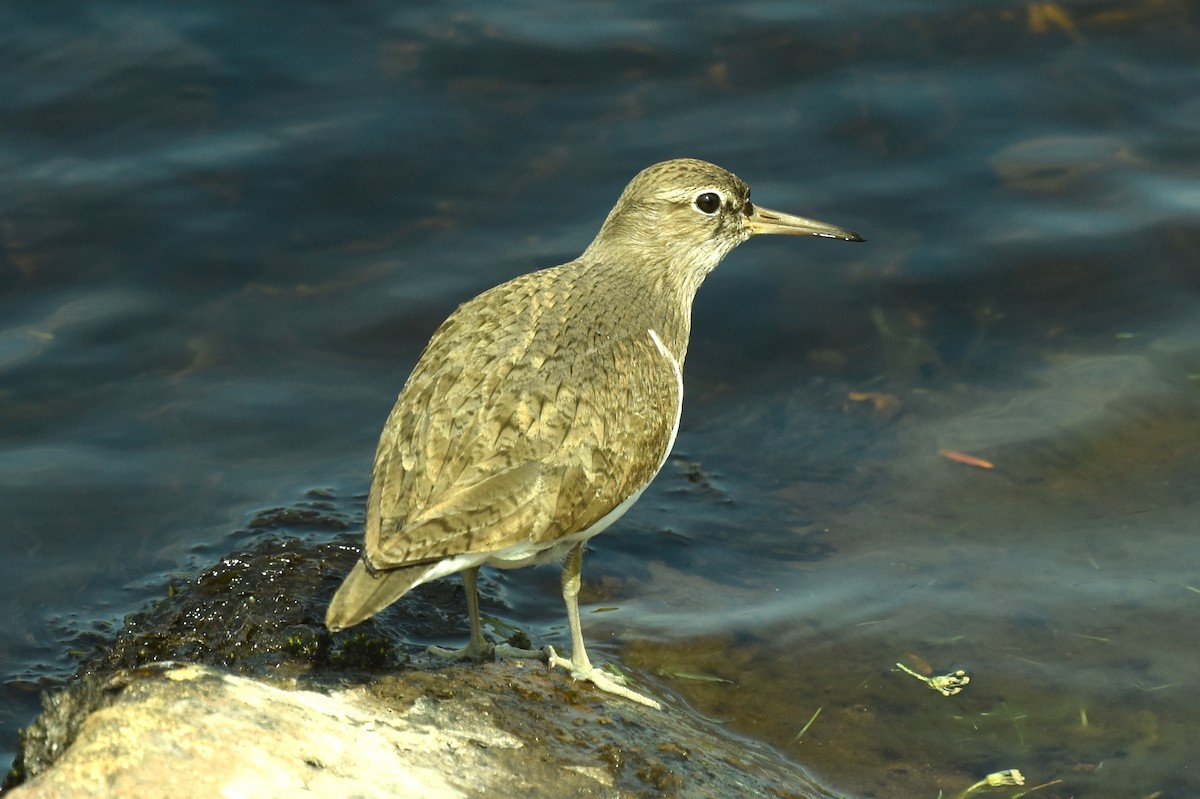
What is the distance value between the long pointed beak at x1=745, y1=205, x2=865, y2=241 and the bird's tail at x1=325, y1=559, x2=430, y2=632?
133 inches

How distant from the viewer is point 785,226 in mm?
7734

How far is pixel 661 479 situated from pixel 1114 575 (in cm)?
256

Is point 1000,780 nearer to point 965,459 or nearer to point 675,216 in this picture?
point 965,459

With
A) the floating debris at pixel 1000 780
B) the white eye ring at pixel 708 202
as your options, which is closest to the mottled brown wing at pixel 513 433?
the white eye ring at pixel 708 202

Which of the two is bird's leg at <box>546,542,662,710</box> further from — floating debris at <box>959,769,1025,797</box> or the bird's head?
the bird's head

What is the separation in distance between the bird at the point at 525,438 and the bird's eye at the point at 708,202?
1.92 ft

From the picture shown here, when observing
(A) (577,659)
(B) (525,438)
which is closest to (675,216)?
(B) (525,438)

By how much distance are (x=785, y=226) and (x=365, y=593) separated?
3788 mm

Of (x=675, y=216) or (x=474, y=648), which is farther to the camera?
(x=675, y=216)

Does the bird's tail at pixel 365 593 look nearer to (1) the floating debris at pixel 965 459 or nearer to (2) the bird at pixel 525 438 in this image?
(2) the bird at pixel 525 438

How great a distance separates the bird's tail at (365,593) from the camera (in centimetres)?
478

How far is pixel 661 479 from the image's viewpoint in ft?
27.1

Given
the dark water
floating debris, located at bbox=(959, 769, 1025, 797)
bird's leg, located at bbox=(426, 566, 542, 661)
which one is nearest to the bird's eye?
the dark water

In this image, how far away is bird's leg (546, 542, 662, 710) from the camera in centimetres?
570
